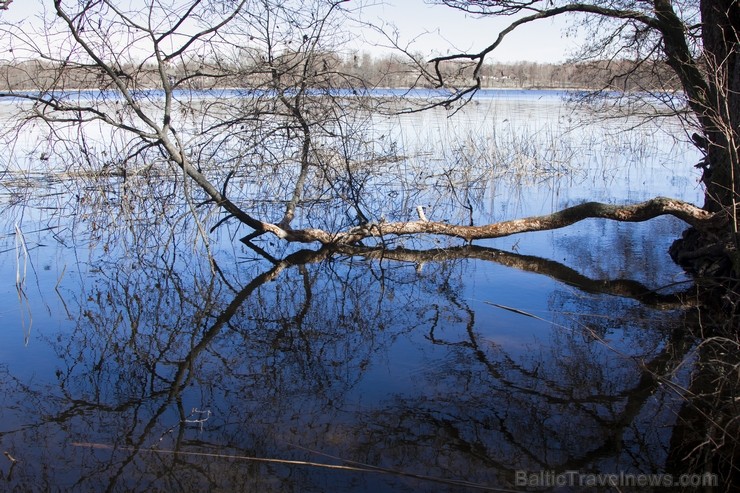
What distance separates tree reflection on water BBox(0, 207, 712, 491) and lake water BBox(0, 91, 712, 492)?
0.02 metres

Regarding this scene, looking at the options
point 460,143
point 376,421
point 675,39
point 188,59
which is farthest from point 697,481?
point 460,143

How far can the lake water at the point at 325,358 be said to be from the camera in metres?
3.48

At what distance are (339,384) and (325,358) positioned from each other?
50 cm

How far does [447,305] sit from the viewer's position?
610cm

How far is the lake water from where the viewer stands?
137 inches

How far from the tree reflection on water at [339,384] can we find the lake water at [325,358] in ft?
0.05

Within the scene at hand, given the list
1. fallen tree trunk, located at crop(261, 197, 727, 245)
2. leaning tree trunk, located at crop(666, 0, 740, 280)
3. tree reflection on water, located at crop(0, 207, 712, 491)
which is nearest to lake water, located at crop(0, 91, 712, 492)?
tree reflection on water, located at crop(0, 207, 712, 491)

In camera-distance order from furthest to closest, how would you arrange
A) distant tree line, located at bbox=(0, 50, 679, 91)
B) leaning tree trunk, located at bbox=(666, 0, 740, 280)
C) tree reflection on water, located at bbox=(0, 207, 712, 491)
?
distant tree line, located at bbox=(0, 50, 679, 91) → leaning tree trunk, located at bbox=(666, 0, 740, 280) → tree reflection on water, located at bbox=(0, 207, 712, 491)

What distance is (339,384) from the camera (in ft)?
14.6

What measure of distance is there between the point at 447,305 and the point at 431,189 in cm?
545

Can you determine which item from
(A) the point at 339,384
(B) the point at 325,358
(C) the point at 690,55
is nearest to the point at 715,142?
(C) the point at 690,55

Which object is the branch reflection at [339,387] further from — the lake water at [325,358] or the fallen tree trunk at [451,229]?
the fallen tree trunk at [451,229]

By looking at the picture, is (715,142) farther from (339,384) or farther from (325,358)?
(339,384)

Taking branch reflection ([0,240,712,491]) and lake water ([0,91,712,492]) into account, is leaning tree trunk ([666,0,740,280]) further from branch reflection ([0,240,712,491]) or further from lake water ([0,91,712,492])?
branch reflection ([0,240,712,491])
